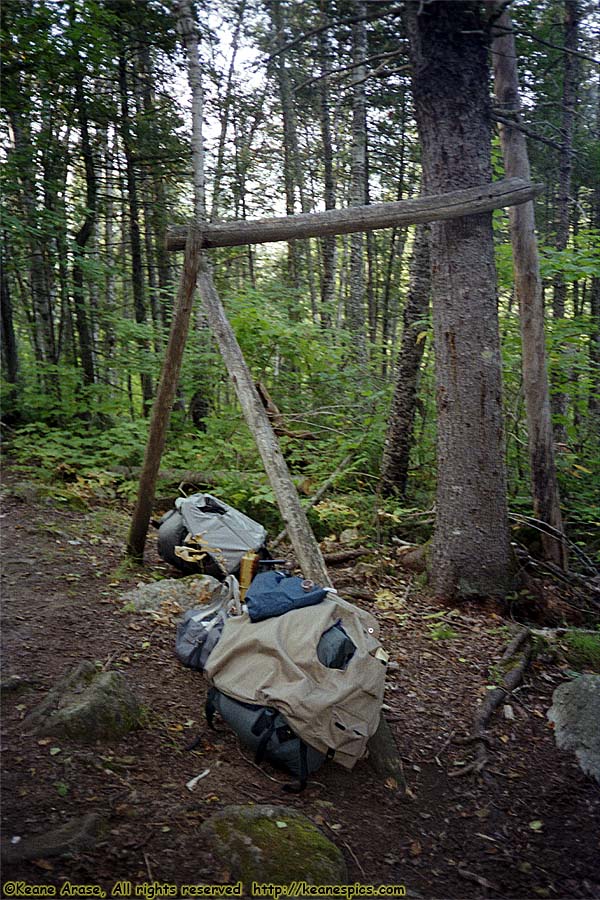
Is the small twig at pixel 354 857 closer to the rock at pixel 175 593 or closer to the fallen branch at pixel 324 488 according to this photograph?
the rock at pixel 175 593

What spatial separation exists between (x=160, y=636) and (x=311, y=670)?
193 centimetres

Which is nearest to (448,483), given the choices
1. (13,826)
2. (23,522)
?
(13,826)

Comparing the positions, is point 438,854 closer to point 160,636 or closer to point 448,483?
point 160,636

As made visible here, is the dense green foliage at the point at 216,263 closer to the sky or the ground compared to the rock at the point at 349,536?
closer to the sky

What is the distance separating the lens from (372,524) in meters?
7.41

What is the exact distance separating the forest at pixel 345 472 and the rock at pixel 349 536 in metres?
0.13

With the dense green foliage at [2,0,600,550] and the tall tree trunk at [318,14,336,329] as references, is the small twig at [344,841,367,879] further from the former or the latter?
the tall tree trunk at [318,14,336,329]

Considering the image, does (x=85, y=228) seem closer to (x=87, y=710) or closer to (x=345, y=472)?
(x=345, y=472)

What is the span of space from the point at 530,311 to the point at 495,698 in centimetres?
410

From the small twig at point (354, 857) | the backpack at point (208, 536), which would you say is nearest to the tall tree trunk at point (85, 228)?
the backpack at point (208, 536)

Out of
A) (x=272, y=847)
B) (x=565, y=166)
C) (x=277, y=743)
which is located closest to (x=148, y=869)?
(x=272, y=847)

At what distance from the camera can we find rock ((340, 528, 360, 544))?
7.33 metres

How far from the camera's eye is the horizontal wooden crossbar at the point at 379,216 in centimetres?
487

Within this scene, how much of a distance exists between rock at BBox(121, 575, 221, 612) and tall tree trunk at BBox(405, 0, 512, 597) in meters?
2.33
